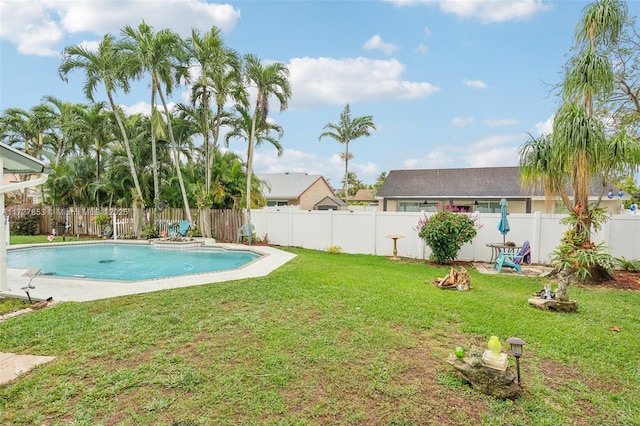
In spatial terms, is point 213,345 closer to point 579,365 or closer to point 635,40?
point 579,365

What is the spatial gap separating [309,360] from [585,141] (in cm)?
810

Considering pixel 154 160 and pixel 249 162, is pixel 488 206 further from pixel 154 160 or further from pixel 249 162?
pixel 154 160

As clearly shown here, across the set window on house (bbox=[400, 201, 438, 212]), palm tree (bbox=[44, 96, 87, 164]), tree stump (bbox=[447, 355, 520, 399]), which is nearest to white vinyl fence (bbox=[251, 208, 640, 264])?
tree stump (bbox=[447, 355, 520, 399])

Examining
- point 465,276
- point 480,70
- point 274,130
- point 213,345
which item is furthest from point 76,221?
point 480,70

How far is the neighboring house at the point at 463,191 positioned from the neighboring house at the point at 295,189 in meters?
9.84

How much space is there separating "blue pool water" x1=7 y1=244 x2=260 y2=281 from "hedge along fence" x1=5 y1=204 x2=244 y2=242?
6.56ft

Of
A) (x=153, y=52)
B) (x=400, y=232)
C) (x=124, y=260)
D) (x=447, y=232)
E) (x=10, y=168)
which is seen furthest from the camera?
(x=153, y=52)

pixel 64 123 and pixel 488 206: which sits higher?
pixel 64 123

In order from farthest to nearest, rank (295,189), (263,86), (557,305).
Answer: (295,189), (263,86), (557,305)

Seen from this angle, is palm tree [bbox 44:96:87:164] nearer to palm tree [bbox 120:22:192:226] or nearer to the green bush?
palm tree [bbox 120:22:192:226]

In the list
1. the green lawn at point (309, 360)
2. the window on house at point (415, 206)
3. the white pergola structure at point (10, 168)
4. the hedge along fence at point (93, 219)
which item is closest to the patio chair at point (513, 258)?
the green lawn at point (309, 360)

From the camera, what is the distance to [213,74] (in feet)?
47.5

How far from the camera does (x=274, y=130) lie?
658 inches

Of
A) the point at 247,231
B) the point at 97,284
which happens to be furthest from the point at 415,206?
the point at 97,284
